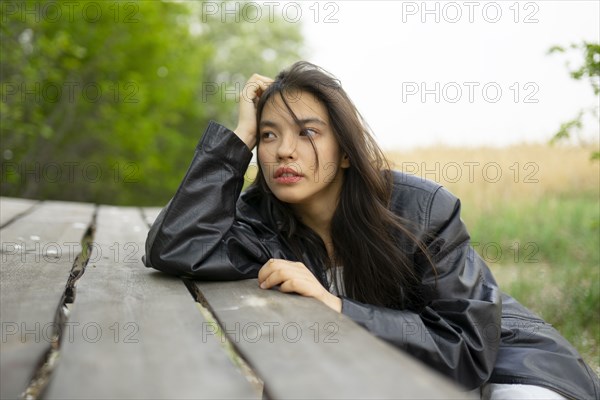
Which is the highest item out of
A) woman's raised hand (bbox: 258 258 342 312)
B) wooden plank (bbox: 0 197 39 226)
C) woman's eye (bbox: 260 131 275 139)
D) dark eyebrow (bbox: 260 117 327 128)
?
dark eyebrow (bbox: 260 117 327 128)

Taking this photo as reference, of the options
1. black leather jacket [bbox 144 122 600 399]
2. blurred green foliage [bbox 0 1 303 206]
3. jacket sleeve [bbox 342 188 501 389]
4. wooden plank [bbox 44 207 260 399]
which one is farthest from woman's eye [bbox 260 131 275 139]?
blurred green foliage [bbox 0 1 303 206]

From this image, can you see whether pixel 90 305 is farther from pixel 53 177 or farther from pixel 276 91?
pixel 53 177

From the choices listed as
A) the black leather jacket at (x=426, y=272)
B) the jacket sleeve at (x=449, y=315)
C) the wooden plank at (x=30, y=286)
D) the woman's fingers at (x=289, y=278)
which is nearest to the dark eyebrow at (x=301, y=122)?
the black leather jacket at (x=426, y=272)

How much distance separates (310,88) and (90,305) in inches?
48.6

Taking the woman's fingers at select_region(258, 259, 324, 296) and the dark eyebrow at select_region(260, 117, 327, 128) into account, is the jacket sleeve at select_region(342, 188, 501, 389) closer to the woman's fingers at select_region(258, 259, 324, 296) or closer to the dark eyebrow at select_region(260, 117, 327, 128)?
the woman's fingers at select_region(258, 259, 324, 296)

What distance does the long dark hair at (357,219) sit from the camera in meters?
2.22

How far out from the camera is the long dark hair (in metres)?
2.22

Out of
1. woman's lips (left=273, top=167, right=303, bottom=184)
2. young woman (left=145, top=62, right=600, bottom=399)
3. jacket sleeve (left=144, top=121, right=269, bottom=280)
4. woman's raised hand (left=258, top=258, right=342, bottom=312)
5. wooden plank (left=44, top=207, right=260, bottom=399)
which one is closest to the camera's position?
wooden plank (left=44, top=207, right=260, bottom=399)

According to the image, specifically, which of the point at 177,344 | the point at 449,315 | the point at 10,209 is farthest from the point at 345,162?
the point at 10,209

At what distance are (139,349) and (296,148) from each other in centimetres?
128

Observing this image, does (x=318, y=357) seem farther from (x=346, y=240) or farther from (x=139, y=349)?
(x=346, y=240)

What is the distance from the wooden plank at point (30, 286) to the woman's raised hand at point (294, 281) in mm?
549

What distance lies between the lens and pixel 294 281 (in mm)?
1770

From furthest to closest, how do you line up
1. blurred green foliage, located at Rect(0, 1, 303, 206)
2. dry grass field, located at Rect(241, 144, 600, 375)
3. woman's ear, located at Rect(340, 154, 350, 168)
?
blurred green foliage, located at Rect(0, 1, 303, 206)
dry grass field, located at Rect(241, 144, 600, 375)
woman's ear, located at Rect(340, 154, 350, 168)
